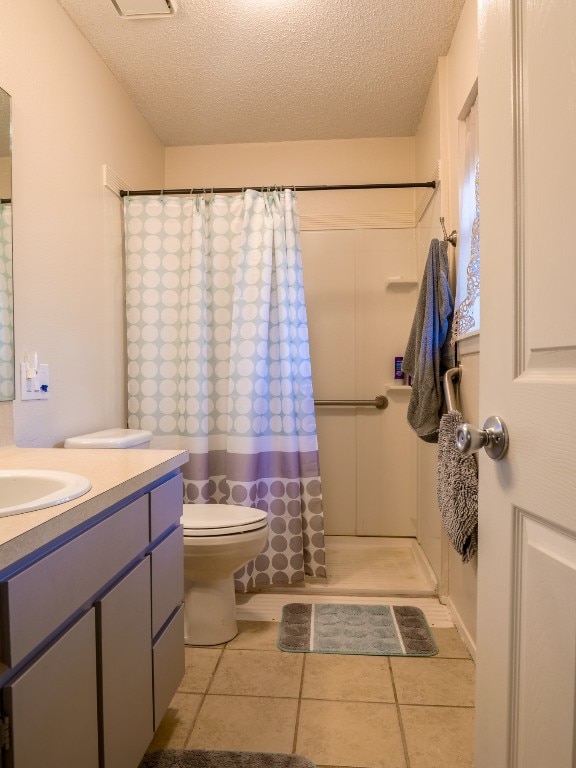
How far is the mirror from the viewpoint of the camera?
59.7 inches

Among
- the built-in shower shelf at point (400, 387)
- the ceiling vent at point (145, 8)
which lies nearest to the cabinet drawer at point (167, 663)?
the built-in shower shelf at point (400, 387)

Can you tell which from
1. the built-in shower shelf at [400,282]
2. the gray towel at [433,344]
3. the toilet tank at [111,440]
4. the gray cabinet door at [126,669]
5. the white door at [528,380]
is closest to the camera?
the white door at [528,380]

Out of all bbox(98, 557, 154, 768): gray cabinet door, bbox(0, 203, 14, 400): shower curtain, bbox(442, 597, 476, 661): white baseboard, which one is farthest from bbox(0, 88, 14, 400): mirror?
bbox(442, 597, 476, 661): white baseboard

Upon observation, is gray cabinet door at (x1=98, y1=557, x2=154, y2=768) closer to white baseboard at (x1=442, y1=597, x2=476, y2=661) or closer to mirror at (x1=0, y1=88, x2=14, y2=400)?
mirror at (x1=0, y1=88, x2=14, y2=400)

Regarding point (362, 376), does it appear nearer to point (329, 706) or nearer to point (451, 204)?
point (451, 204)

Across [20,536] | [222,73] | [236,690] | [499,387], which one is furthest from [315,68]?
[236,690]

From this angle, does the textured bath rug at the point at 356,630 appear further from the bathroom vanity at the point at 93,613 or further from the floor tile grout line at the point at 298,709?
the bathroom vanity at the point at 93,613

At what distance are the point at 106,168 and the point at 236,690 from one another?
2165 millimetres

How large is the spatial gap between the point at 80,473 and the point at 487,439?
912 mm

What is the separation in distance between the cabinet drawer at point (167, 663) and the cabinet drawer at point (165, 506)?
11.0 inches

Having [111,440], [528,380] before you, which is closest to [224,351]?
[111,440]

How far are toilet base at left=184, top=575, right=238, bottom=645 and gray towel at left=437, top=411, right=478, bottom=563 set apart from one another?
92 centimetres

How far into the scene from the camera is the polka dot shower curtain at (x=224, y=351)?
2316 mm

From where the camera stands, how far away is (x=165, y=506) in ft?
4.48
